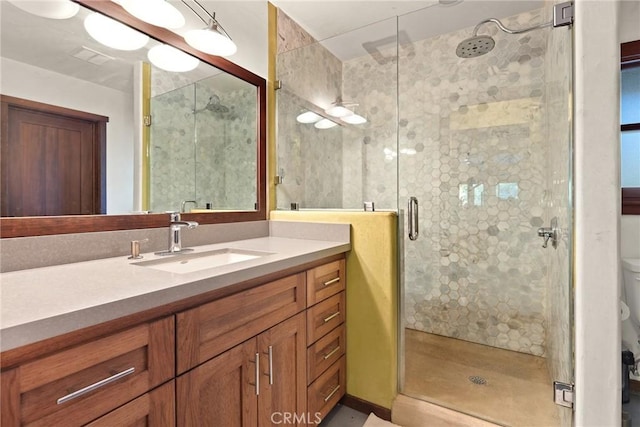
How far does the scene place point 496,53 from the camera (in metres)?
2.11

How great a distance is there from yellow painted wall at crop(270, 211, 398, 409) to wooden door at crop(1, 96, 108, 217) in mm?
1163

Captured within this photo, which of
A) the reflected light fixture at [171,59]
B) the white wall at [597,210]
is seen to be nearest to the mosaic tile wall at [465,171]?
the reflected light fixture at [171,59]

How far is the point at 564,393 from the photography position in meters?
1.16

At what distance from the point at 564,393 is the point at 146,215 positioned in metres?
1.84

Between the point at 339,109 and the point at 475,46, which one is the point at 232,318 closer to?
the point at 339,109

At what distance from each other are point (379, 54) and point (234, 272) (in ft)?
6.67

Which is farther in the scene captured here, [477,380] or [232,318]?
[477,380]

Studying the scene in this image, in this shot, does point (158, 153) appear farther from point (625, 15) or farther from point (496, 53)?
point (625, 15)

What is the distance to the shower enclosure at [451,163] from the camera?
2.01m

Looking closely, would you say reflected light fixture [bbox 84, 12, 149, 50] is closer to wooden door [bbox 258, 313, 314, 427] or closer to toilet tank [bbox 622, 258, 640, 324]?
wooden door [bbox 258, 313, 314, 427]

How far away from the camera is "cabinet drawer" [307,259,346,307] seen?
4.42ft

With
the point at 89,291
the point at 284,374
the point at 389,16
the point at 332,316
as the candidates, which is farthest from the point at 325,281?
the point at 389,16

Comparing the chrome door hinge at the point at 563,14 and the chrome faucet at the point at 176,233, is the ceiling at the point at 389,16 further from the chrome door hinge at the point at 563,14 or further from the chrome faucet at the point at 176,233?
the chrome faucet at the point at 176,233

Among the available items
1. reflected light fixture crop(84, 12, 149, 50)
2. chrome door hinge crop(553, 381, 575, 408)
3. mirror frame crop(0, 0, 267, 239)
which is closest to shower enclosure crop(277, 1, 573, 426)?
mirror frame crop(0, 0, 267, 239)
